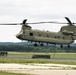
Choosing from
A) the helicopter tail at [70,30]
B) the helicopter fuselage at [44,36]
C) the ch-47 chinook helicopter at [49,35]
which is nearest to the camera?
the helicopter fuselage at [44,36]

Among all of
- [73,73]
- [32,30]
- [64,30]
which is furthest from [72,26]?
[73,73]

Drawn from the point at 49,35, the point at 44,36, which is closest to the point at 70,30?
A: the point at 49,35

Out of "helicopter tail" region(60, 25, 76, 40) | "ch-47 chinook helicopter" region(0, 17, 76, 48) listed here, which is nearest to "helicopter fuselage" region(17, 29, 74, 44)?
"ch-47 chinook helicopter" region(0, 17, 76, 48)

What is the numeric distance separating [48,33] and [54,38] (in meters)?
2.06

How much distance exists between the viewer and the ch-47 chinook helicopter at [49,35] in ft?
335

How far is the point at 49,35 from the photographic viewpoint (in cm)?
10581

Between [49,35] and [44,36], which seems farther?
[49,35]

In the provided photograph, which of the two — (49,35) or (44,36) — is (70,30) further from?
(44,36)

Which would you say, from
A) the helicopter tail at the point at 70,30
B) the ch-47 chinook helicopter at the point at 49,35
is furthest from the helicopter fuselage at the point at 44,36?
the helicopter tail at the point at 70,30

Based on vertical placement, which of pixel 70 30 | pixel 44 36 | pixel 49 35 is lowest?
pixel 44 36

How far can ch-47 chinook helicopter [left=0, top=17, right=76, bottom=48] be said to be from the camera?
102062 mm

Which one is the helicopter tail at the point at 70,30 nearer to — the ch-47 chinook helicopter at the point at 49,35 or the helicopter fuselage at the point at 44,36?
the ch-47 chinook helicopter at the point at 49,35

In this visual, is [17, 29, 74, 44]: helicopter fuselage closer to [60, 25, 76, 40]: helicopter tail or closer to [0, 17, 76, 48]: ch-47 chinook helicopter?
[0, 17, 76, 48]: ch-47 chinook helicopter

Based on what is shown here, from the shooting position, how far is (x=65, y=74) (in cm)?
5819
